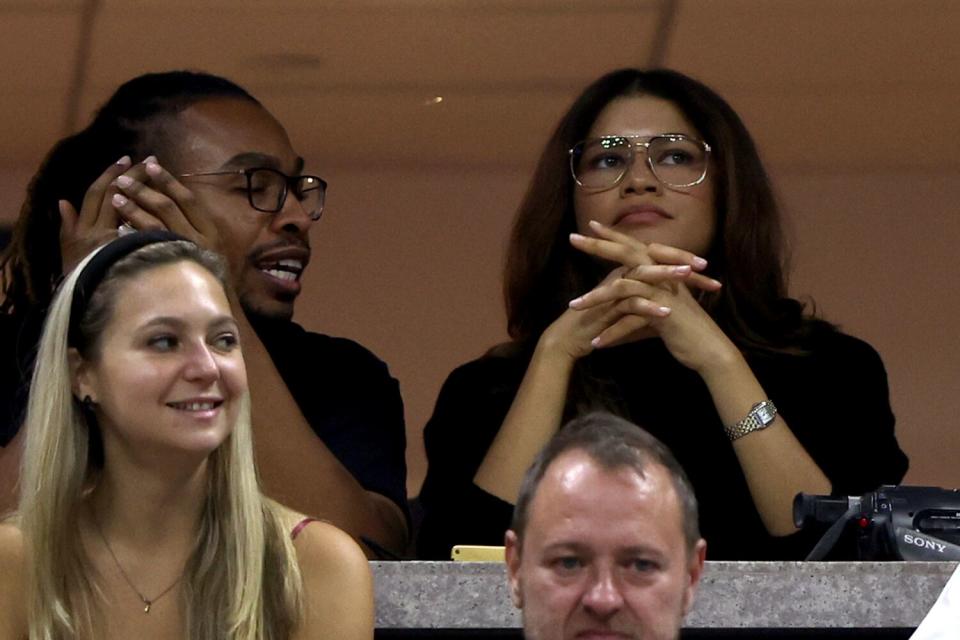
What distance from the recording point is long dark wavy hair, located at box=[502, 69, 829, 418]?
379 centimetres

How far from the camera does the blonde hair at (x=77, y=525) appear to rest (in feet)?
10.2

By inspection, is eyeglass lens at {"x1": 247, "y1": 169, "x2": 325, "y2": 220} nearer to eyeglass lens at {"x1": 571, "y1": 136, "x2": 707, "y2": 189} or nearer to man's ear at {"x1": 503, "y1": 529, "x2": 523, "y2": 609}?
eyeglass lens at {"x1": 571, "y1": 136, "x2": 707, "y2": 189}

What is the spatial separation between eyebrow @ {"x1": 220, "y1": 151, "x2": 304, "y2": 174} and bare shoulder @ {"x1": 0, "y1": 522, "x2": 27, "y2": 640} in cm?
95

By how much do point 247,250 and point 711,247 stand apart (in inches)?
30.1

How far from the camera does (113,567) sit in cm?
318

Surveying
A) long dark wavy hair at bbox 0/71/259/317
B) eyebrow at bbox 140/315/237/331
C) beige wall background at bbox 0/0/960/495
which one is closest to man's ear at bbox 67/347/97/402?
eyebrow at bbox 140/315/237/331

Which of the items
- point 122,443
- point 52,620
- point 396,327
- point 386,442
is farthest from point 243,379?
point 396,327

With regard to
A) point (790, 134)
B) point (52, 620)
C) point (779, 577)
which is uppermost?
point (790, 134)

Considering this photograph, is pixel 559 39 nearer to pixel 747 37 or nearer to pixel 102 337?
pixel 747 37

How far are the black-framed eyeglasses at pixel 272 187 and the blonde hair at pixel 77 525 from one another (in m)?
0.61

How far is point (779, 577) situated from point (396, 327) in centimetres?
190

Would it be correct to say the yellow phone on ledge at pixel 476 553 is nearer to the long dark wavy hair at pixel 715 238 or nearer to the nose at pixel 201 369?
the nose at pixel 201 369

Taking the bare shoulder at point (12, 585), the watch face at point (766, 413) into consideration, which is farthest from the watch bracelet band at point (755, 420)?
the bare shoulder at point (12, 585)

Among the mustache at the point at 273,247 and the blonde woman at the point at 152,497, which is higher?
the mustache at the point at 273,247
